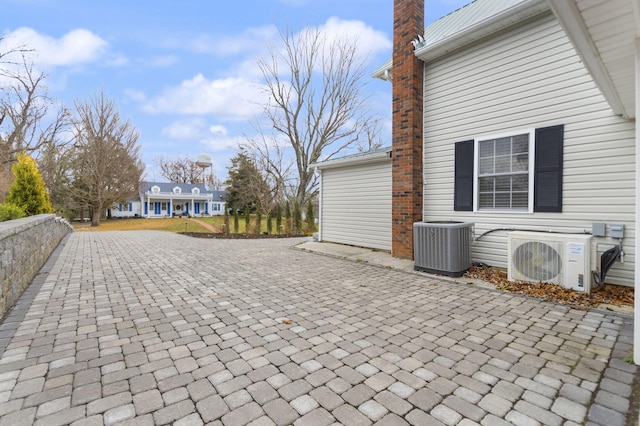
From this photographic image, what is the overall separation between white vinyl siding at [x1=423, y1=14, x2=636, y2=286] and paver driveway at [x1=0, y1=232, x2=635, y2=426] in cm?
165

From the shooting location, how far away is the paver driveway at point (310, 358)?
69.8 inches

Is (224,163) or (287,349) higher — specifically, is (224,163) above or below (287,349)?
above

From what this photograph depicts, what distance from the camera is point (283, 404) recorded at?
1.83 m

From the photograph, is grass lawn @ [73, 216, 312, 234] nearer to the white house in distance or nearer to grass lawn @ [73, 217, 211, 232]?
grass lawn @ [73, 217, 211, 232]

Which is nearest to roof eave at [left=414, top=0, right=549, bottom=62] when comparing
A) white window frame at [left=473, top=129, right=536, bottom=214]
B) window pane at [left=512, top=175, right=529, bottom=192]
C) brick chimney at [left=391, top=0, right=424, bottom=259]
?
brick chimney at [left=391, top=0, right=424, bottom=259]

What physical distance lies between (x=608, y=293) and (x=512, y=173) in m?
2.17

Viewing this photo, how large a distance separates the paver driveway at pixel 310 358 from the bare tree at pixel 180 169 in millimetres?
43125

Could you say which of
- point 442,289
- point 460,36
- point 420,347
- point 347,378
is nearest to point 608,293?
point 442,289

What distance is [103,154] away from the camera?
2220 centimetres

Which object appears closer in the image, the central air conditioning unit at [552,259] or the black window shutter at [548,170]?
the central air conditioning unit at [552,259]

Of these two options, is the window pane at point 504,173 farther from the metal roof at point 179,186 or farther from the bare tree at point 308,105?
the metal roof at point 179,186

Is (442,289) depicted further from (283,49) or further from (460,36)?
(283,49)

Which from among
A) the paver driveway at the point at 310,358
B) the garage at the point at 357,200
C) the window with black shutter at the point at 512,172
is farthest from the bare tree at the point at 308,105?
the paver driveway at the point at 310,358

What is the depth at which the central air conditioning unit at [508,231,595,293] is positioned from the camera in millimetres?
3912
